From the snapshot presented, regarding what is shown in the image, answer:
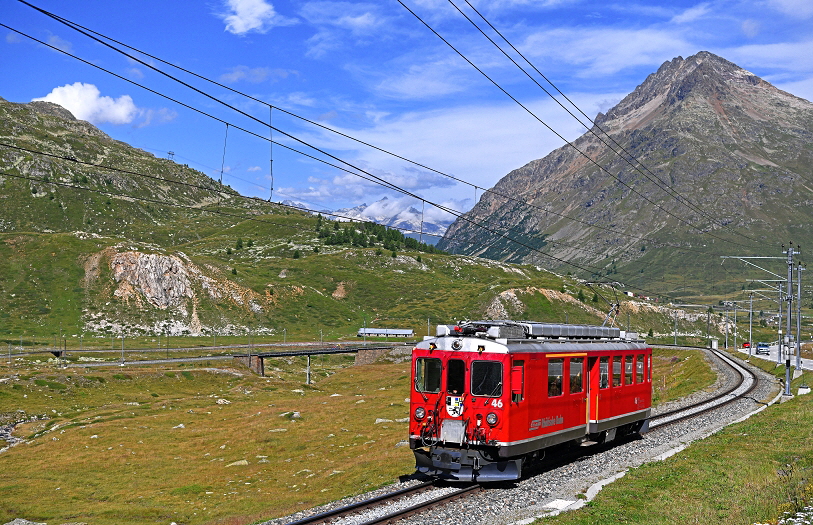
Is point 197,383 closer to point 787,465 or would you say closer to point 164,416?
point 164,416

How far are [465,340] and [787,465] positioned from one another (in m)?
12.8

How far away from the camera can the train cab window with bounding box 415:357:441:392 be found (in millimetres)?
25156

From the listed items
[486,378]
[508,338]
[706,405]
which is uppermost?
[508,338]

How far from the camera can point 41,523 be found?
106 feet

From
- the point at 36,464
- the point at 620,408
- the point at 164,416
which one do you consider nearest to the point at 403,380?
the point at 164,416

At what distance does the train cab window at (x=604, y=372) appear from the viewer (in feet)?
99.5

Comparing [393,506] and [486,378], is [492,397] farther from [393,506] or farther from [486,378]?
[393,506]

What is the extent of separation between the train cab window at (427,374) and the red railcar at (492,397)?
37mm

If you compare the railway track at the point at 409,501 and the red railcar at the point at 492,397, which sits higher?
the red railcar at the point at 492,397

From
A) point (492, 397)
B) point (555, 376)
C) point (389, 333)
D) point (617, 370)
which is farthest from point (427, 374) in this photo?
point (389, 333)

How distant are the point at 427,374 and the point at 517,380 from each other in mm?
3336

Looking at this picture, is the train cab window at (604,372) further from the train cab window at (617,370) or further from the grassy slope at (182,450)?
the grassy slope at (182,450)

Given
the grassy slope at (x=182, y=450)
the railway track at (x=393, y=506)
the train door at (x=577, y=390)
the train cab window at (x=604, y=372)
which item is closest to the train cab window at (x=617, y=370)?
the train cab window at (x=604, y=372)

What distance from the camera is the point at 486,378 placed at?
79.3 feet
